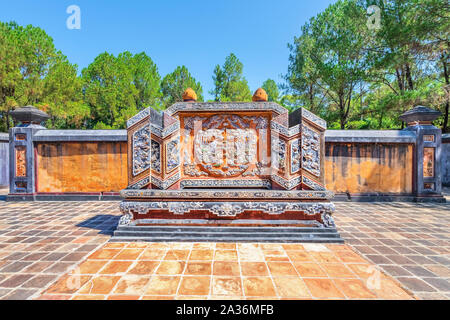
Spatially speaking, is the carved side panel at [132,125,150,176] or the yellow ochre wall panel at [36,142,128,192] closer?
the carved side panel at [132,125,150,176]

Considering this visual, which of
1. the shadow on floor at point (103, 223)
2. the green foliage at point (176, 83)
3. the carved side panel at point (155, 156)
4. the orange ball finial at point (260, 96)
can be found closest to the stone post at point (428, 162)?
the orange ball finial at point (260, 96)

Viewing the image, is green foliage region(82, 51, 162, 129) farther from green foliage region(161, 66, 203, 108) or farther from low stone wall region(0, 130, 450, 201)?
low stone wall region(0, 130, 450, 201)

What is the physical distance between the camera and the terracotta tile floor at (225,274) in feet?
7.48

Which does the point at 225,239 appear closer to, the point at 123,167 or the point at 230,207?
the point at 230,207

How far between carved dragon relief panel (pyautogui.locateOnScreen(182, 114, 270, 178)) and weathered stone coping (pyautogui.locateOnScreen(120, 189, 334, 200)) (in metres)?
0.52

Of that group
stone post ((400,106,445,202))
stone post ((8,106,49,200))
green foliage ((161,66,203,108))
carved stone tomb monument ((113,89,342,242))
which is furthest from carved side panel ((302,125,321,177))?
green foliage ((161,66,203,108))

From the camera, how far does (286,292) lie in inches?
90.7

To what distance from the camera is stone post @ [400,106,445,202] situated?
684 centimetres

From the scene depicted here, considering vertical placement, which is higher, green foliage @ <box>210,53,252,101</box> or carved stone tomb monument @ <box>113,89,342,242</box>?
green foliage @ <box>210,53,252,101</box>

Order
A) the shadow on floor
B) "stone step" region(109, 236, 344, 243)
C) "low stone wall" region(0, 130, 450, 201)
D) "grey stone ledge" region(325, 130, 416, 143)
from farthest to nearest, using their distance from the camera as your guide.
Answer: "low stone wall" region(0, 130, 450, 201) < "grey stone ledge" region(325, 130, 416, 143) < the shadow on floor < "stone step" region(109, 236, 344, 243)

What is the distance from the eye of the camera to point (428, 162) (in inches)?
273

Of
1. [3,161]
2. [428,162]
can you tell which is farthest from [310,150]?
[3,161]

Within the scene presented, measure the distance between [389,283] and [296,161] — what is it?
226 cm

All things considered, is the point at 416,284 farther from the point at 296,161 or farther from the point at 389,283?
the point at 296,161
